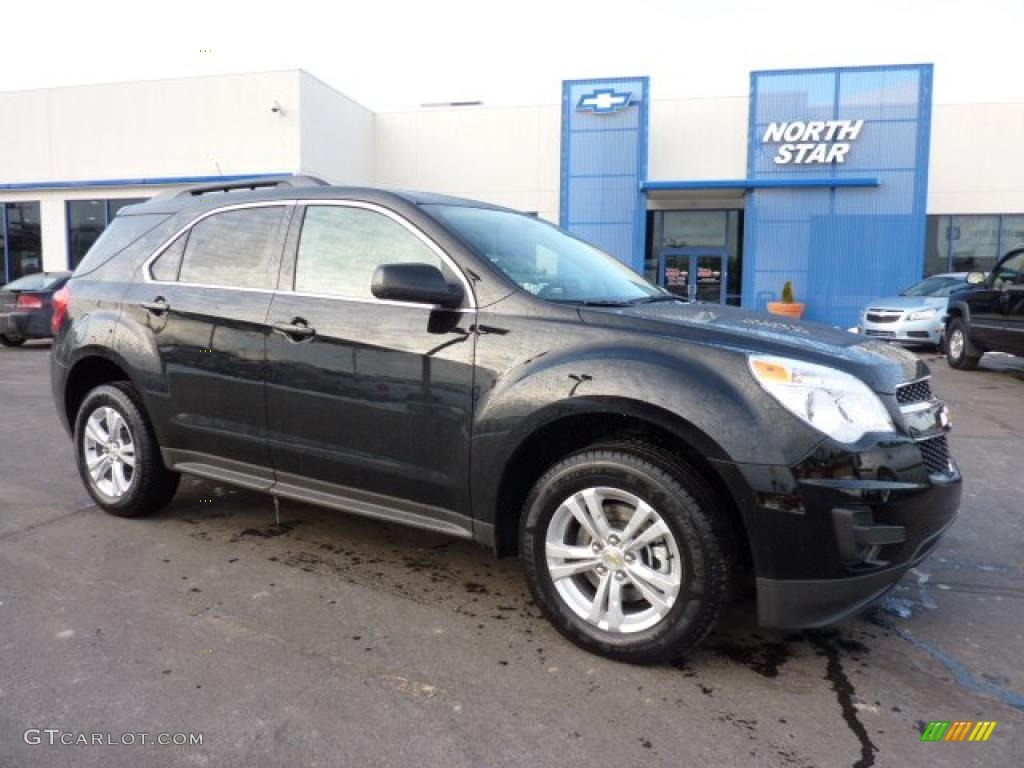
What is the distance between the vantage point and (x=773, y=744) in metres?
2.47

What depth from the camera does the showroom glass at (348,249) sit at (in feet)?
11.7

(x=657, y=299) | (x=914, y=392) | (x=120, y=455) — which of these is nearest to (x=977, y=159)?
(x=657, y=299)

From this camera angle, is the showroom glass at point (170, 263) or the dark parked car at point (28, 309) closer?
the showroom glass at point (170, 263)

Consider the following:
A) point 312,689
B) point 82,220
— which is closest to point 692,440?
point 312,689

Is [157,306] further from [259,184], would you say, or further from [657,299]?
[657,299]

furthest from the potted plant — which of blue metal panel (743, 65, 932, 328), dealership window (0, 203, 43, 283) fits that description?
dealership window (0, 203, 43, 283)

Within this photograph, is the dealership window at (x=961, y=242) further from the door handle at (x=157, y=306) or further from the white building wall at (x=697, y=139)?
the door handle at (x=157, y=306)

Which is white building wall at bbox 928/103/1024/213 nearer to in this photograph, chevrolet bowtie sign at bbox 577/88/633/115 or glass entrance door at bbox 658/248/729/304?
glass entrance door at bbox 658/248/729/304

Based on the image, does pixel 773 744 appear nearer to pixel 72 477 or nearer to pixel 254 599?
pixel 254 599

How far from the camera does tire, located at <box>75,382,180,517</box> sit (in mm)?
4402

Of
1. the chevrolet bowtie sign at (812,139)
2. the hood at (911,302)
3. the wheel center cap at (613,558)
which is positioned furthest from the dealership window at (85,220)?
the wheel center cap at (613,558)

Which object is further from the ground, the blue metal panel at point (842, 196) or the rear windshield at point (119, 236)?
the blue metal panel at point (842, 196)

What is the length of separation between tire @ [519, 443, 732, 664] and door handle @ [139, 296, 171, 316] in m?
2.36

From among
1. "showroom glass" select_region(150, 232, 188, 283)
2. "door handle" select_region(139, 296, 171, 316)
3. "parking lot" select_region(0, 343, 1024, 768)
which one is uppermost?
"showroom glass" select_region(150, 232, 188, 283)
